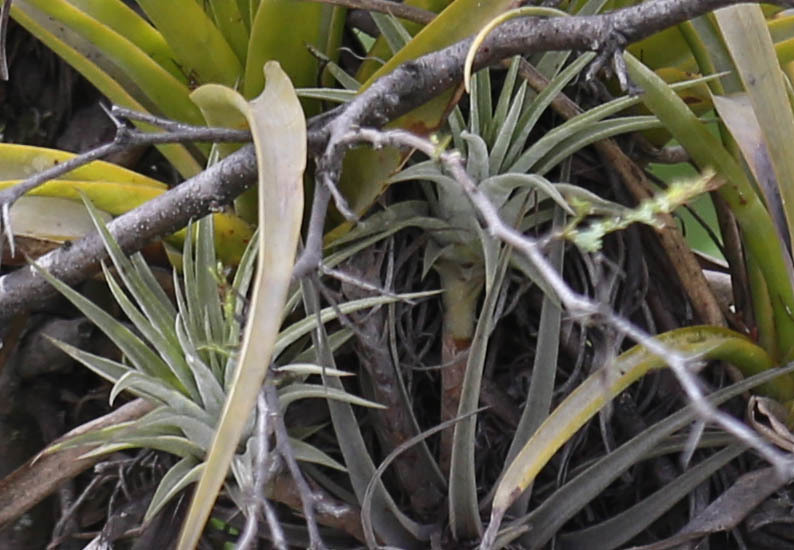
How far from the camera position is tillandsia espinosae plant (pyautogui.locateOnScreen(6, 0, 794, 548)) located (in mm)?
574

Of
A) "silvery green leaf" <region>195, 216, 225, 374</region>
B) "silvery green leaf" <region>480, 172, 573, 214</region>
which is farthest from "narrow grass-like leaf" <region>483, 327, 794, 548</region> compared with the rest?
"silvery green leaf" <region>195, 216, 225, 374</region>

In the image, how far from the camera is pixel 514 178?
1.95 ft

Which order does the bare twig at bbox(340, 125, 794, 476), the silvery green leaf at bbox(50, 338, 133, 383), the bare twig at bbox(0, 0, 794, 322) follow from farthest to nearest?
1. the silvery green leaf at bbox(50, 338, 133, 383)
2. the bare twig at bbox(0, 0, 794, 322)
3. the bare twig at bbox(340, 125, 794, 476)

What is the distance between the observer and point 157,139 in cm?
54

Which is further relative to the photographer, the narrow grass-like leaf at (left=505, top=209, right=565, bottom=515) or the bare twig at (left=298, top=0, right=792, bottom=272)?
the narrow grass-like leaf at (left=505, top=209, right=565, bottom=515)

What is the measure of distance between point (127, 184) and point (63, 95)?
0.93ft

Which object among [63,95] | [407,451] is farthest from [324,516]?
[63,95]

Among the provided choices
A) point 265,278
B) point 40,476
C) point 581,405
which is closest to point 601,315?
point 265,278

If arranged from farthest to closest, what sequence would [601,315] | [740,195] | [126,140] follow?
[740,195] → [126,140] → [601,315]

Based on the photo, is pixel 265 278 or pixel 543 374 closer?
pixel 265 278

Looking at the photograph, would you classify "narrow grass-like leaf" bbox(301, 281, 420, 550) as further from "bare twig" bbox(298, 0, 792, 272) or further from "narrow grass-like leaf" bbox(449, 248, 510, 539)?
"bare twig" bbox(298, 0, 792, 272)

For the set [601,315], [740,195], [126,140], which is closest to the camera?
[601,315]

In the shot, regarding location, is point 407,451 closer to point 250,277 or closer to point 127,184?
point 250,277

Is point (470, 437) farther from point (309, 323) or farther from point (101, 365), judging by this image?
point (101, 365)
